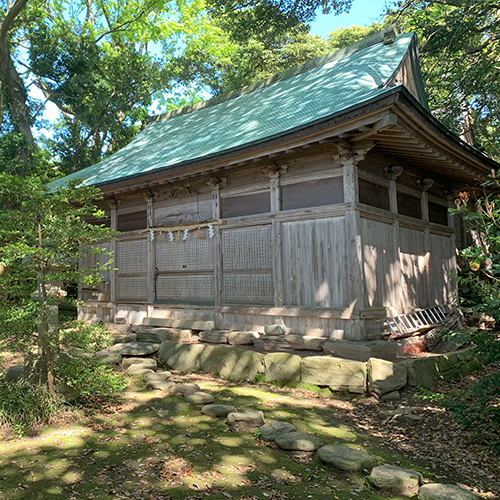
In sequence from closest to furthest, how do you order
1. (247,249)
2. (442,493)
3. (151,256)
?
(442,493) < (247,249) < (151,256)

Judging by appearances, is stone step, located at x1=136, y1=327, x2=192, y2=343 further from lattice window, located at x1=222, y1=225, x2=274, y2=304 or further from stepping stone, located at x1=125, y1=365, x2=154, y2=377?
stepping stone, located at x1=125, y1=365, x2=154, y2=377

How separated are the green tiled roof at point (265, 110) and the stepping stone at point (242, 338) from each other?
364 cm

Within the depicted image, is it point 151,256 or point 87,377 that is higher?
point 151,256

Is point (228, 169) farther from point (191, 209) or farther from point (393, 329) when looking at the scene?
point (393, 329)

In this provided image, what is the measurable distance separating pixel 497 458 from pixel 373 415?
1543 mm

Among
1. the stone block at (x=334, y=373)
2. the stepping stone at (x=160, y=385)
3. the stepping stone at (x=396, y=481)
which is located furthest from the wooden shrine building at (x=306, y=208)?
the stepping stone at (x=396, y=481)

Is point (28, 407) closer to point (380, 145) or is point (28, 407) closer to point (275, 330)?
point (275, 330)

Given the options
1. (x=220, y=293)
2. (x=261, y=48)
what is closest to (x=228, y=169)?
(x=220, y=293)

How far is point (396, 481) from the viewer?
12.1 ft

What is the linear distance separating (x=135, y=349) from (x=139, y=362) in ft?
2.08

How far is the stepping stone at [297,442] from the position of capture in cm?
438

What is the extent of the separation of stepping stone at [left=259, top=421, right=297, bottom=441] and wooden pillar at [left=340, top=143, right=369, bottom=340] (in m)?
2.91

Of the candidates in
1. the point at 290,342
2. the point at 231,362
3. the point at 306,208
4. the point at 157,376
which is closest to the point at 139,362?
the point at 157,376

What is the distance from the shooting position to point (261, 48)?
25.0 meters
